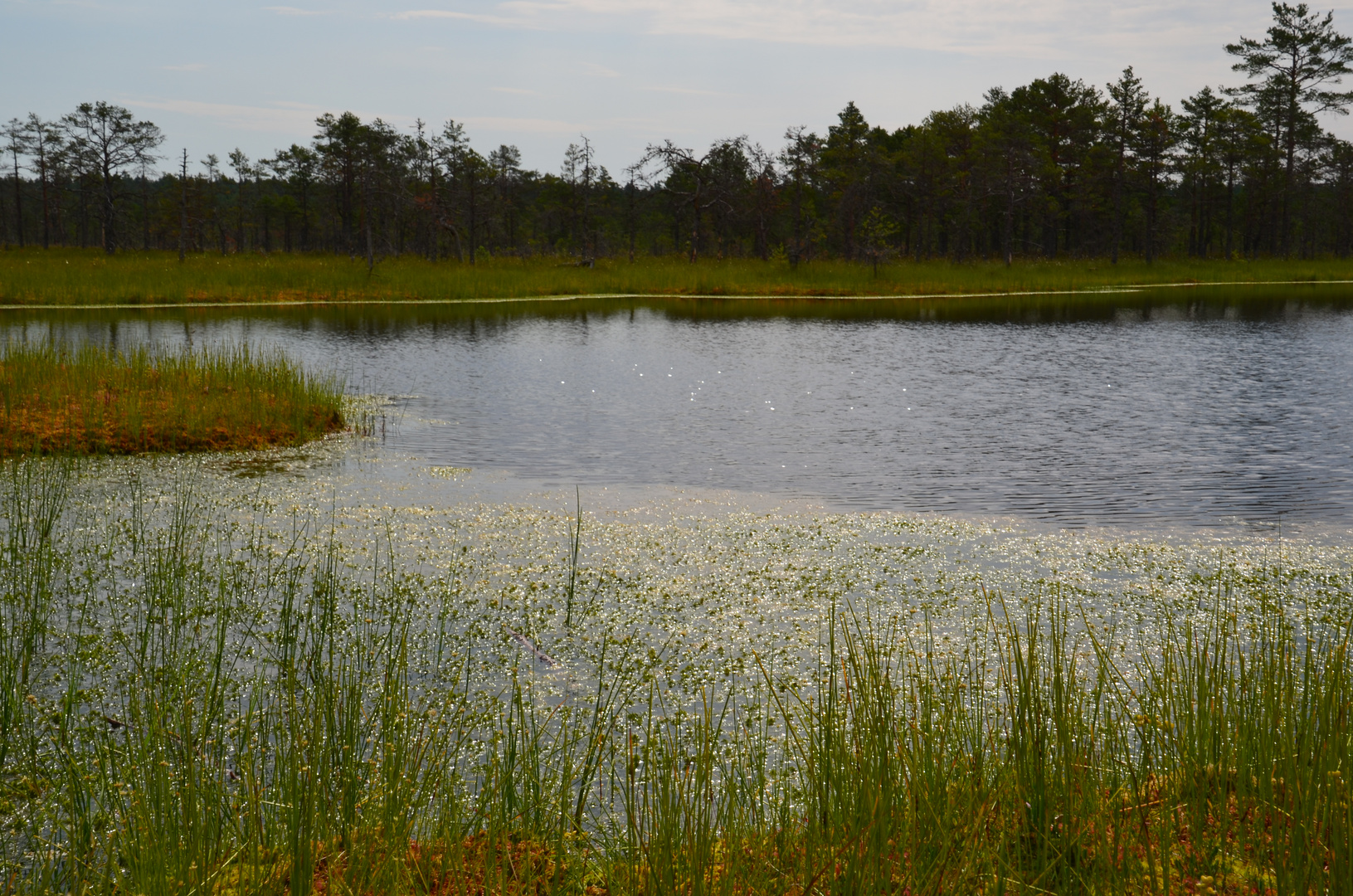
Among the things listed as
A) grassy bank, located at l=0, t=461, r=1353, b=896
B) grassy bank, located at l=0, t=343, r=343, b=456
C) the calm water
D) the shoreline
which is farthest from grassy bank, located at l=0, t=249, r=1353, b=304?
grassy bank, located at l=0, t=461, r=1353, b=896

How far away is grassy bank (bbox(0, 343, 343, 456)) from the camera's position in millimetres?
10805

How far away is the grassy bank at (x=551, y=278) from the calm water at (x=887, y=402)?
157 inches

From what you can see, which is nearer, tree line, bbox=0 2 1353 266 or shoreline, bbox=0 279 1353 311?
shoreline, bbox=0 279 1353 311

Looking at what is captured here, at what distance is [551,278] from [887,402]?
26.8 m

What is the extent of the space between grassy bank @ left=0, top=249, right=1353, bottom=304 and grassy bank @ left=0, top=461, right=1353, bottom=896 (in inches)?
1156

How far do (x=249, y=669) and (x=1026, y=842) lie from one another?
3.74 metres

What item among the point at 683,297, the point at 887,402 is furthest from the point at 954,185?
the point at 887,402

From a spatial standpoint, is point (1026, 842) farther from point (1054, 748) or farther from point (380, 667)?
point (380, 667)

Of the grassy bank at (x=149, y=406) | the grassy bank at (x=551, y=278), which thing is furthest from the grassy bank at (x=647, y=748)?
the grassy bank at (x=551, y=278)

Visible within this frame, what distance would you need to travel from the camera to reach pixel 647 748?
320 centimetres

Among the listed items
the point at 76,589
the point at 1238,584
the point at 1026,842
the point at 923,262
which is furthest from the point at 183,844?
the point at 923,262

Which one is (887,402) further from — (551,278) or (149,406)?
(551,278)

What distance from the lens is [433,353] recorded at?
21.2 meters

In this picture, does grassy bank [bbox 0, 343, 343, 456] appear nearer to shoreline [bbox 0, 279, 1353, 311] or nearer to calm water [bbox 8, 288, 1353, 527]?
calm water [bbox 8, 288, 1353, 527]
